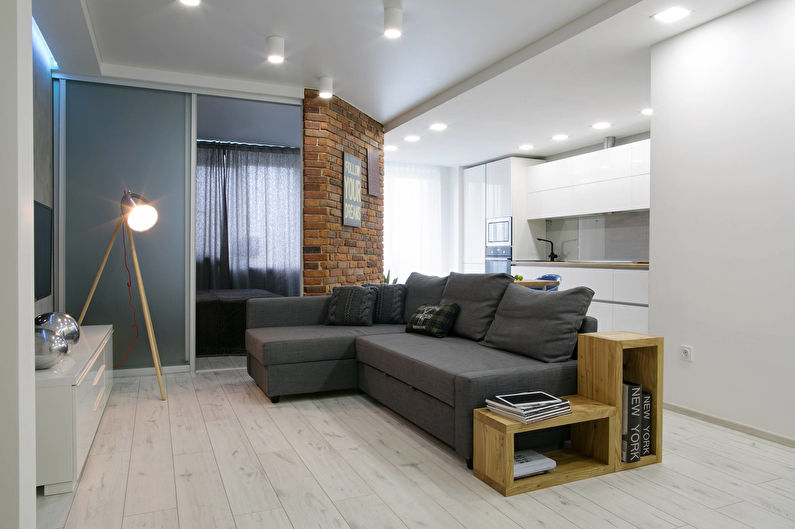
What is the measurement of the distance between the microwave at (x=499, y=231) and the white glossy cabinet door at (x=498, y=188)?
0.08 meters

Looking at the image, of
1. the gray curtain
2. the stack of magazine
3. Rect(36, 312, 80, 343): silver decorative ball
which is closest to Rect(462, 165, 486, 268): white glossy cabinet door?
the gray curtain

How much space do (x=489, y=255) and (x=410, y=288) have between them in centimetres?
330

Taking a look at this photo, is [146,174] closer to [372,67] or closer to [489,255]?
[372,67]

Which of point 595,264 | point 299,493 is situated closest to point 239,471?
point 299,493

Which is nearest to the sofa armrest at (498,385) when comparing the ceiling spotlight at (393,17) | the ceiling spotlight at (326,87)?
the ceiling spotlight at (393,17)

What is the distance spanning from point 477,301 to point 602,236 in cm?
353

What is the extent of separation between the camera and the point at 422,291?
14.4ft

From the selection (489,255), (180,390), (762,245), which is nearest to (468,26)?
(762,245)

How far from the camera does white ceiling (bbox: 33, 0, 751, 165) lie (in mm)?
3375

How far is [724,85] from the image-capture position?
3.22 meters

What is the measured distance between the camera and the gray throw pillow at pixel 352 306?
14.4 feet

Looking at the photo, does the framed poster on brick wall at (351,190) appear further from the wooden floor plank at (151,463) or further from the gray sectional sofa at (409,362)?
the wooden floor plank at (151,463)

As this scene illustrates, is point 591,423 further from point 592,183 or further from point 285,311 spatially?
point 592,183

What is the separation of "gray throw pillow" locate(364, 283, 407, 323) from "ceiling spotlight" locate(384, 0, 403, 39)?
201cm
